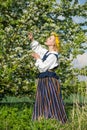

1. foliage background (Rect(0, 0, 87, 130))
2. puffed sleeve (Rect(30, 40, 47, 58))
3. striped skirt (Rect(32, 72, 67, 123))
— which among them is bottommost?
striped skirt (Rect(32, 72, 67, 123))

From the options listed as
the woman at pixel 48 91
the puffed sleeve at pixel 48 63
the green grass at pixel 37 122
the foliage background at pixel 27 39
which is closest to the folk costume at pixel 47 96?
the woman at pixel 48 91

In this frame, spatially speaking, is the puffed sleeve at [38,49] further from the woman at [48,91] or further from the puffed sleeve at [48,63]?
the puffed sleeve at [48,63]

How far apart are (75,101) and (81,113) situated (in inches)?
8.2

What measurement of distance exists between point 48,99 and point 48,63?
29.6 inches

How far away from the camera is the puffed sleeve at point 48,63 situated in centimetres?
888

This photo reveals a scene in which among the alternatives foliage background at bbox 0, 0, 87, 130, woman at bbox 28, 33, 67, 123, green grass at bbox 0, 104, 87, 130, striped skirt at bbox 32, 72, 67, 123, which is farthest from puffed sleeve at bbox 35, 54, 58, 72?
foliage background at bbox 0, 0, 87, 130

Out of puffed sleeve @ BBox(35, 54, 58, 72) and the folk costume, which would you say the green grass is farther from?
puffed sleeve @ BBox(35, 54, 58, 72)

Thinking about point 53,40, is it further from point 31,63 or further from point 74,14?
point 74,14

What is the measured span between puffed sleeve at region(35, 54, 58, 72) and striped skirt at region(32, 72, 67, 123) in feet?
0.76

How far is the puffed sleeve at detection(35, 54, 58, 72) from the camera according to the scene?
8.88 metres

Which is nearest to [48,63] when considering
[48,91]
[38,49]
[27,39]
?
[38,49]

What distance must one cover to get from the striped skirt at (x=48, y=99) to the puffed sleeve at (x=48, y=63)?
230 millimetres

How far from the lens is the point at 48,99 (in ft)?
30.4

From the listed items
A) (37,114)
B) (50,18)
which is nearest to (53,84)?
(37,114)
